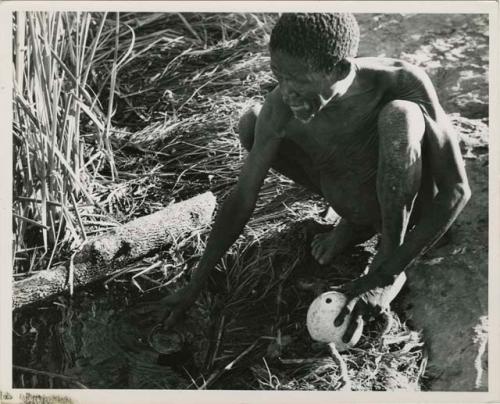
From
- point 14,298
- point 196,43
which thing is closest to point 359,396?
point 14,298

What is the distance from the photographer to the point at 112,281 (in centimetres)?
462

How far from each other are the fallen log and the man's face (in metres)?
0.95

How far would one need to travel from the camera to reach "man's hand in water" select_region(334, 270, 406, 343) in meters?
4.15

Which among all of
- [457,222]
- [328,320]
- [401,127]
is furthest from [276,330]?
[401,127]

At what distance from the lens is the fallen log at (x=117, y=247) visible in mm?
4504

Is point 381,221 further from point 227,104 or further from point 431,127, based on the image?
point 227,104

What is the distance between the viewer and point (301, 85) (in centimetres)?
390

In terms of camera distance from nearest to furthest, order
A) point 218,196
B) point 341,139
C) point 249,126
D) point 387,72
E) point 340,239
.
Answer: point 387,72 → point 341,139 → point 249,126 → point 340,239 → point 218,196

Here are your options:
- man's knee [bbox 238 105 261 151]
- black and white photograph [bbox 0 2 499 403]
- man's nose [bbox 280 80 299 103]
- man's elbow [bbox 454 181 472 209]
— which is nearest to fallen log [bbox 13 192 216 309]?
black and white photograph [bbox 0 2 499 403]

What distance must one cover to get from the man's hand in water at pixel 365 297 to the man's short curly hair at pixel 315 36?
91 cm

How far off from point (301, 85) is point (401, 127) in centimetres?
42

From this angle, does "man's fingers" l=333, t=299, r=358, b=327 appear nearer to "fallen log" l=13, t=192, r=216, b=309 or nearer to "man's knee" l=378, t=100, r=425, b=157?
"man's knee" l=378, t=100, r=425, b=157

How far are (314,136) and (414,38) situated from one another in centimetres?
161

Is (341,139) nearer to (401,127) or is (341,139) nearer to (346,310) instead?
(401,127)
